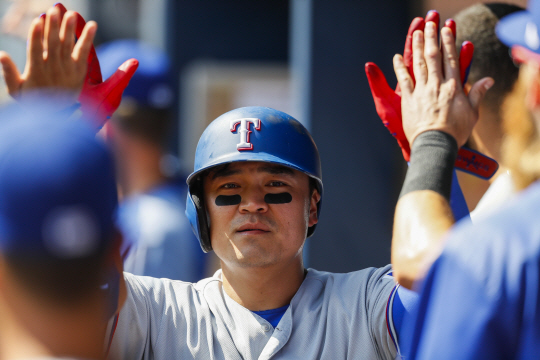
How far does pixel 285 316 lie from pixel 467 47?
1.24m

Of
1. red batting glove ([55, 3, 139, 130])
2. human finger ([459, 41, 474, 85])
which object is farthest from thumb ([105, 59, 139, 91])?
human finger ([459, 41, 474, 85])

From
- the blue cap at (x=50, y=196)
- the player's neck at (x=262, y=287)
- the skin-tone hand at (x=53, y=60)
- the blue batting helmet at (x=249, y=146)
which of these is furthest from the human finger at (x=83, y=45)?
the blue cap at (x=50, y=196)

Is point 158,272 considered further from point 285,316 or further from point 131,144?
point 285,316

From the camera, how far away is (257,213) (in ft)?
8.38

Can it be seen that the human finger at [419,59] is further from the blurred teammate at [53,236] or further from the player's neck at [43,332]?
the player's neck at [43,332]

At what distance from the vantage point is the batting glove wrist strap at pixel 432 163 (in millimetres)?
1751

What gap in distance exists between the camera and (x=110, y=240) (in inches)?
48.5

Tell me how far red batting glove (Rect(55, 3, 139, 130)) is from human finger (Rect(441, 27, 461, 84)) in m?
1.21

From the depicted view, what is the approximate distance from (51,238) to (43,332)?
179mm

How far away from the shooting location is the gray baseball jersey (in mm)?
2338

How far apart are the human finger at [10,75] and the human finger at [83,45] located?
221mm

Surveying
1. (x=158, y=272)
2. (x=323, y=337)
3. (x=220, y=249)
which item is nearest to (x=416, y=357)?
(x=323, y=337)

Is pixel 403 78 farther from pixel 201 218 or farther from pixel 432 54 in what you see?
pixel 201 218

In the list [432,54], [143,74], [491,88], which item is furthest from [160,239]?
[432,54]
